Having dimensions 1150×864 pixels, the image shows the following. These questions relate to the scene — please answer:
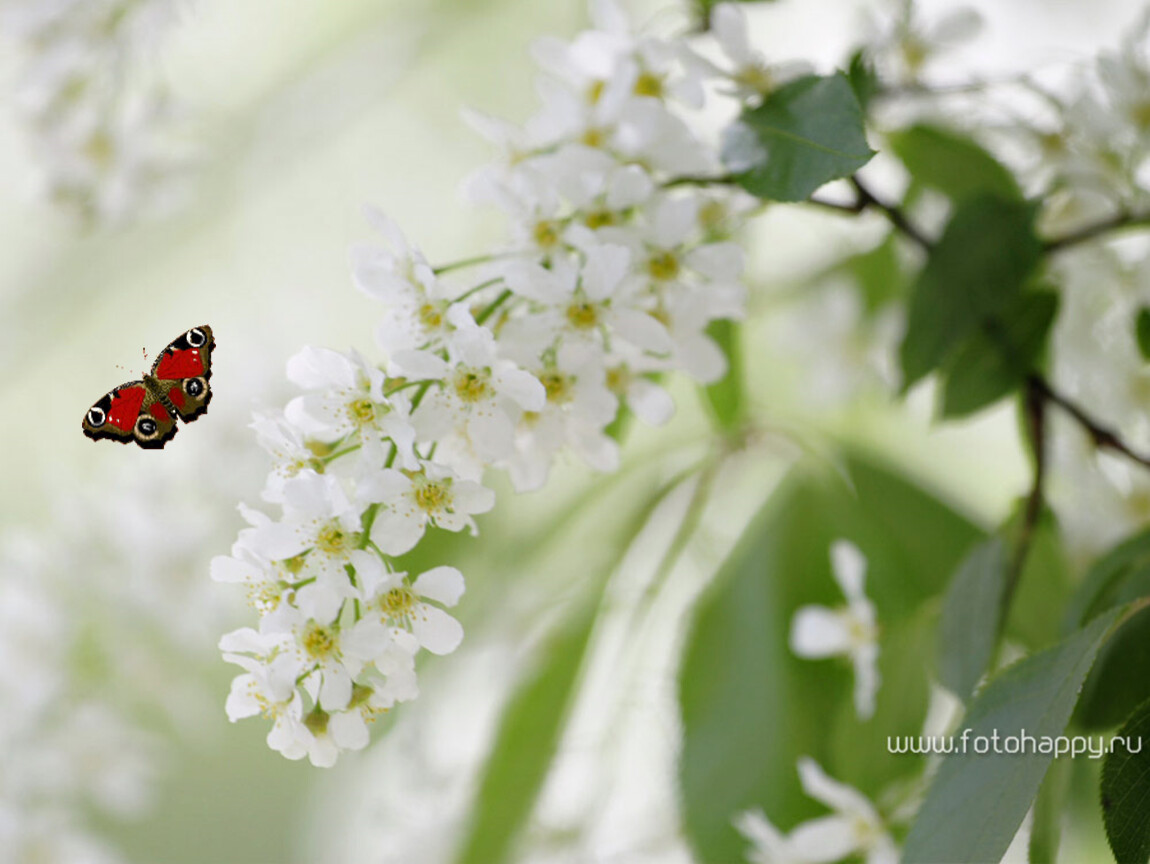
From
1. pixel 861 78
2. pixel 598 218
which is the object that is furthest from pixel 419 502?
pixel 861 78

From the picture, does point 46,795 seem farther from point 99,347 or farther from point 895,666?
point 99,347

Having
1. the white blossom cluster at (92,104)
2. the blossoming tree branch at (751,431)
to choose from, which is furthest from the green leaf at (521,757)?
the white blossom cluster at (92,104)

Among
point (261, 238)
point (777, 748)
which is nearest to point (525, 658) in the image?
point (777, 748)

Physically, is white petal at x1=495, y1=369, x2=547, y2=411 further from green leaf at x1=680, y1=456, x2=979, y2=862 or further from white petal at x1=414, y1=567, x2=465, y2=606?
green leaf at x1=680, y1=456, x2=979, y2=862

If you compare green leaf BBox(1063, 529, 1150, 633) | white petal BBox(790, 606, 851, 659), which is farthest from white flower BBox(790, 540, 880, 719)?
green leaf BBox(1063, 529, 1150, 633)

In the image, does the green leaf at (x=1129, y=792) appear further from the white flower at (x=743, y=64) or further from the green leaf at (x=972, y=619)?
the white flower at (x=743, y=64)

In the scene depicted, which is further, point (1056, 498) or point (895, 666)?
point (1056, 498)
